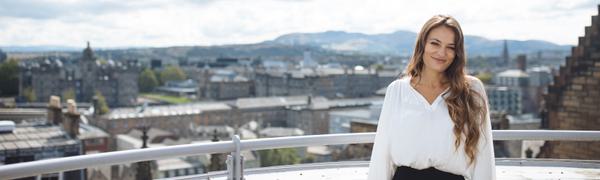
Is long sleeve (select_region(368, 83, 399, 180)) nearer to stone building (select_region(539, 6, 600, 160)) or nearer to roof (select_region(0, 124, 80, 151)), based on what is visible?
stone building (select_region(539, 6, 600, 160))

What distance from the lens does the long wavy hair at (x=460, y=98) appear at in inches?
123

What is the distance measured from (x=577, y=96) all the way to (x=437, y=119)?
710cm

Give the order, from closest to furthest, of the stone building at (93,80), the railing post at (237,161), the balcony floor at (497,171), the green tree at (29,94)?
the railing post at (237,161) < the balcony floor at (497,171) < the green tree at (29,94) < the stone building at (93,80)

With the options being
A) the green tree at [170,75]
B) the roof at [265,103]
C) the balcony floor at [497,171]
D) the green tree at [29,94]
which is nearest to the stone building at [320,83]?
the roof at [265,103]

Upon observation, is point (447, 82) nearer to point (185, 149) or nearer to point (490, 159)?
point (490, 159)

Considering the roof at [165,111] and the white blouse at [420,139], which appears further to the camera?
the roof at [165,111]

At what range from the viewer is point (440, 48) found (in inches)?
128

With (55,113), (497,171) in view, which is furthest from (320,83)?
(497,171)

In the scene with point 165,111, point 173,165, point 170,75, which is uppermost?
point 173,165

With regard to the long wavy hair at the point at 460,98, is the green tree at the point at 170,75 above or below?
below

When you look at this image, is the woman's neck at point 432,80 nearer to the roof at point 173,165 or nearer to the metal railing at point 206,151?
the metal railing at point 206,151

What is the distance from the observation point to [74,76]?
372 feet

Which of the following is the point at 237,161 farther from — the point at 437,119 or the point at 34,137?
the point at 34,137

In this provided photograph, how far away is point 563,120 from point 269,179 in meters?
6.32
